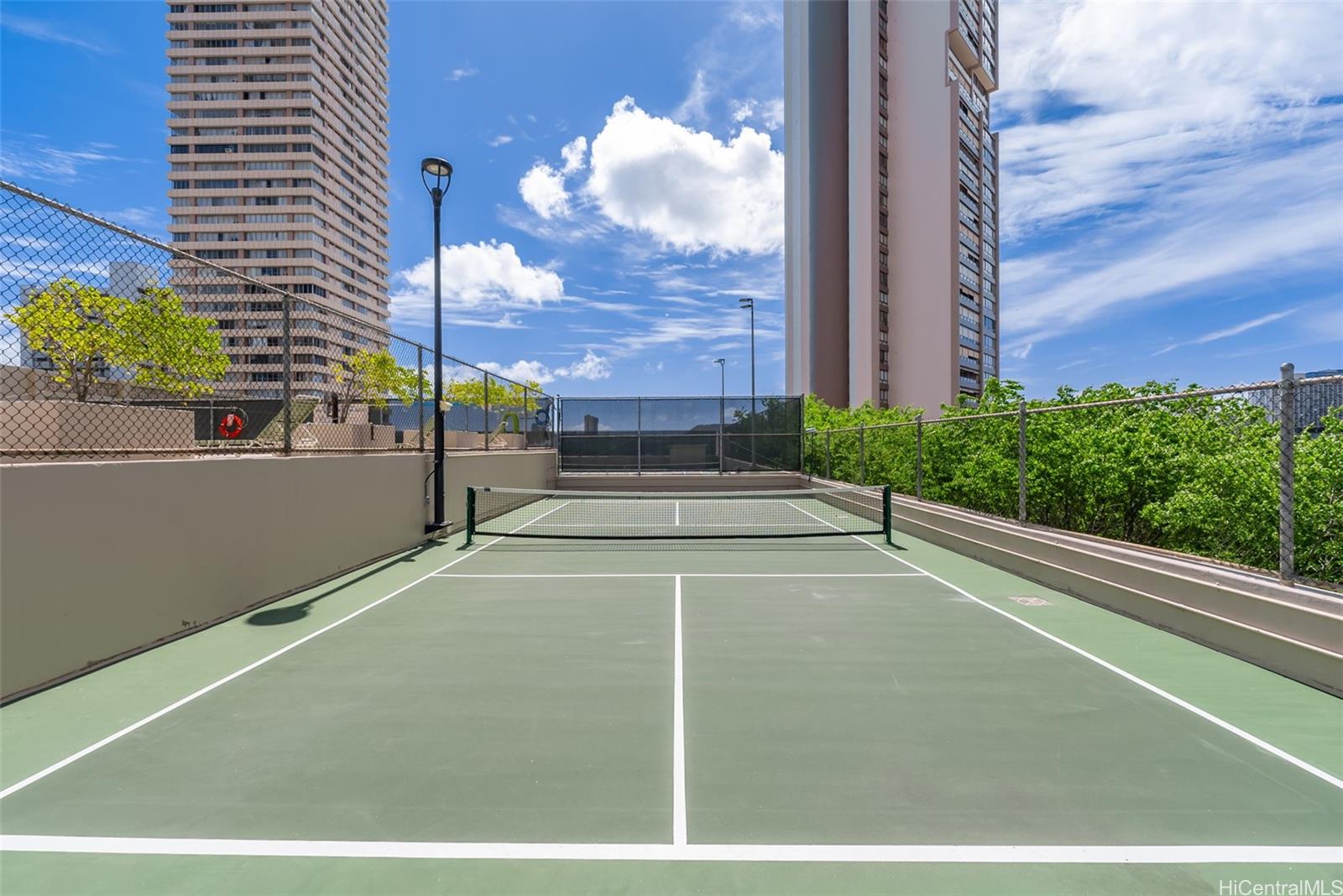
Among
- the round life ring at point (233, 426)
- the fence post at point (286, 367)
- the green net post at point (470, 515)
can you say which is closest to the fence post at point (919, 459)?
the green net post at point (470, 515)

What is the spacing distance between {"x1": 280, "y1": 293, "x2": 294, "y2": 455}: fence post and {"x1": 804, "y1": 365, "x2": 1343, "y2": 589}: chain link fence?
9.87 meters

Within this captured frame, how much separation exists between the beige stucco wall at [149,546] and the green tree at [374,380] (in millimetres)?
2472

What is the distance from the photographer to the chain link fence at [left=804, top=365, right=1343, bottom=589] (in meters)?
5.48

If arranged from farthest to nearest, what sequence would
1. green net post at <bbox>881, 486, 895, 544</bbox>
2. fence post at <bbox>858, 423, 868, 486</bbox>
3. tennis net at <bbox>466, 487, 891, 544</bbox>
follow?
fence post at <bbox>858, 423, 868, 486</bbox>, tennis net at <bbox>466, 487, 891, 544</bbox>, green net post at <bbox>881, 486, 895, 544</bbox>

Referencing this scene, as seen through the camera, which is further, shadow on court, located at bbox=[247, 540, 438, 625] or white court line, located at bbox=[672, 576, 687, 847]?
shadow on court, located at bbox=[247, 540, 438, 625]

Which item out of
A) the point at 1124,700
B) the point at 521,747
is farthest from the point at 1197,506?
the point at 521,747

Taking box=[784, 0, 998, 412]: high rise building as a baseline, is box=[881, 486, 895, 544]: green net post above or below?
below

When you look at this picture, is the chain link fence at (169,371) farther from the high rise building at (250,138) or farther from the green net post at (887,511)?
the high rise building at (250,138)

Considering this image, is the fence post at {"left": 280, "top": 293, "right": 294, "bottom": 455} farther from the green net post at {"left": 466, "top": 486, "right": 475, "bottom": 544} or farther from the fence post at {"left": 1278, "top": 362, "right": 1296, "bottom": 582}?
the fence post at {"left": 1278, "top": 362, "right": 1296, "bottom": 582}

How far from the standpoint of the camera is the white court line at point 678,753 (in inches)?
120

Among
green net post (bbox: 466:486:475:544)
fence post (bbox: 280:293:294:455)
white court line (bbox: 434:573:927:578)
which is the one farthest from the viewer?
green net post (bbox: 466:486:475:544)

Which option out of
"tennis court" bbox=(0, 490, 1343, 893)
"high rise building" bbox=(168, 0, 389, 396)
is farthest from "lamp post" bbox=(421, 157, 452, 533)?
"high rise building" bbox=(168, 0, 389, 396)

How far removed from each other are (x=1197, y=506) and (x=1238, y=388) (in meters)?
1.49

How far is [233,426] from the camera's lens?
1094cm
